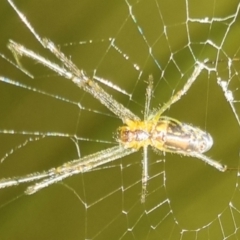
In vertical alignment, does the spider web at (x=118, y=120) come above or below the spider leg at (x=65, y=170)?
above

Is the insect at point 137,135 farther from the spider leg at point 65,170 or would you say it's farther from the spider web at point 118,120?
the spider web at point 118,120

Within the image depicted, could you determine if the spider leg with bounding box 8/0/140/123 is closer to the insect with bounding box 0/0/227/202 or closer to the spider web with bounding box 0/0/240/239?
the insect with bounding box 0/0/227/202

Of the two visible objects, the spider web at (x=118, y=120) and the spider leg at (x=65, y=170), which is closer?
the spider leg at (x=65, y=170)

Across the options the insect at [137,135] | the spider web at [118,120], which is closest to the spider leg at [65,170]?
the insect at [137,135]

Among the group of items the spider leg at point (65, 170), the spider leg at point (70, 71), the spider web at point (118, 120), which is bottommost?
the spider leg at point (65, 170)

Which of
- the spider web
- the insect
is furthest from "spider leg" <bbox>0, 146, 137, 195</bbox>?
the spider web

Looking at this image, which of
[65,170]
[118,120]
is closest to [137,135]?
[65,170]

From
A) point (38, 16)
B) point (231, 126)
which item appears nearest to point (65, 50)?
point (38, 16)

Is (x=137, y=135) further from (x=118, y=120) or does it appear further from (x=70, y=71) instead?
(x=118, y=120)

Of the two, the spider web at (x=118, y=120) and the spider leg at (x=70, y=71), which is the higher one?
the spider web at (x=118, y=120)
